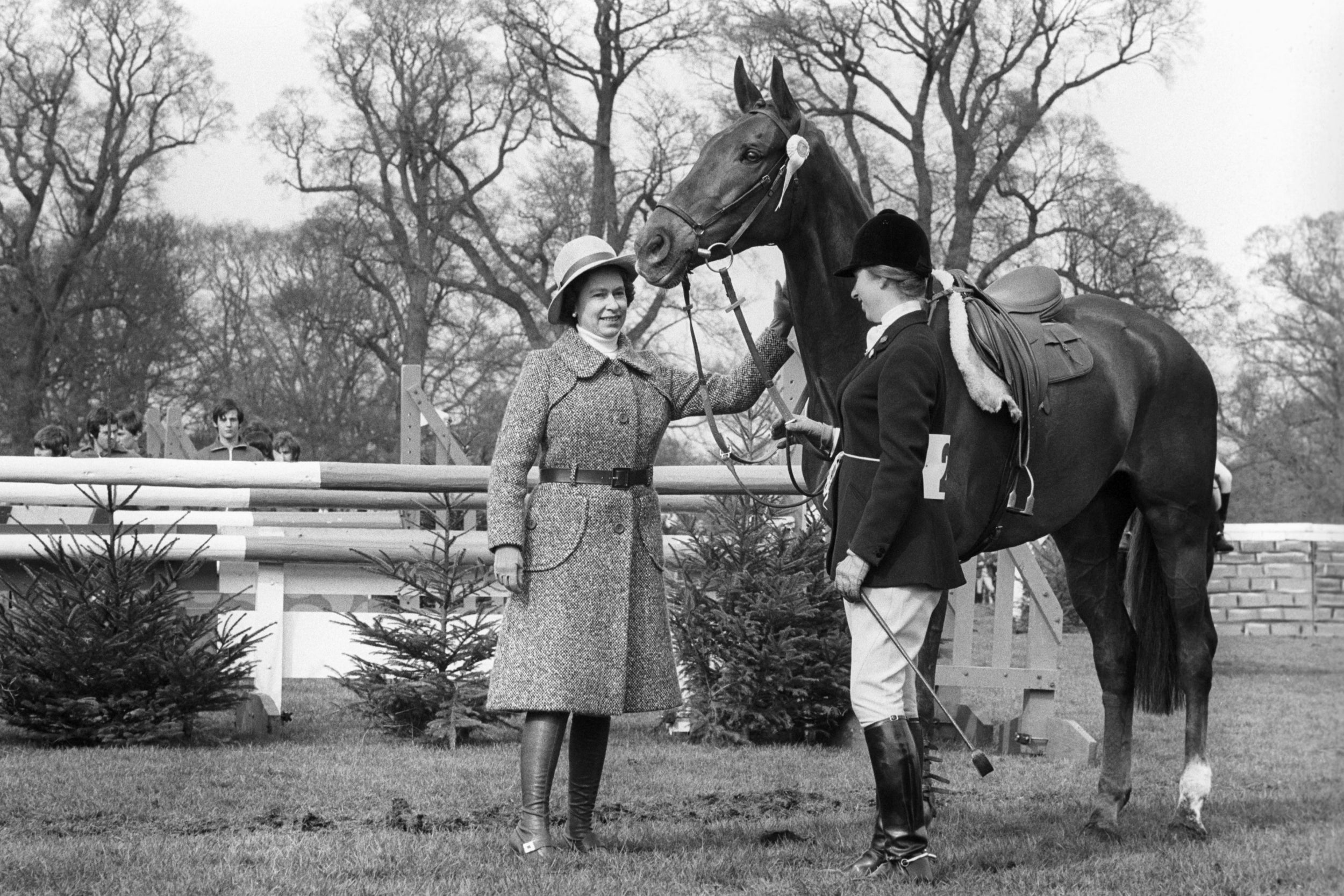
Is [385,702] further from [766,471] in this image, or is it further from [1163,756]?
[1163,756]

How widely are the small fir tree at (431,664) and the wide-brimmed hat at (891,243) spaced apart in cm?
383

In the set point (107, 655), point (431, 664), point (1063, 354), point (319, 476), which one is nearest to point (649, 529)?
point (1063, 354)

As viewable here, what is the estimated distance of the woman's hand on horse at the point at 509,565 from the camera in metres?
4.49

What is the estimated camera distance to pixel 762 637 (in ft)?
24.9

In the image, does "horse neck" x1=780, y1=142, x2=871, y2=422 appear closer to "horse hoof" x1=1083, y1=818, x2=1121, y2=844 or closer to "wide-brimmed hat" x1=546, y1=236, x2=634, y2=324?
"wide-brimmed hat" x1=546, y1=236, x2=634, y2=324

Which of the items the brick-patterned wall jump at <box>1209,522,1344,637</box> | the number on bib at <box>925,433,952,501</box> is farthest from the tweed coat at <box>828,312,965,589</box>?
the brick-patterned wall jump at <box>1209,522,1344,637</box>

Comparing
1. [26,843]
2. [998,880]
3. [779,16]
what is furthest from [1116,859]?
[779,16]

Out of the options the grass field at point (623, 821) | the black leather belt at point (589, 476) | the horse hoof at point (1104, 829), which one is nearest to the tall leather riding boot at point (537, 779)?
the grass field at point (623, 821)

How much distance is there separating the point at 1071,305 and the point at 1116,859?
7.29 feet

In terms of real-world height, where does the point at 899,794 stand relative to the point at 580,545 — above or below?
below

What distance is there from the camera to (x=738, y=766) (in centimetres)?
688

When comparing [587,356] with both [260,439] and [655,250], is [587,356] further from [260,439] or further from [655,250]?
[260,439]

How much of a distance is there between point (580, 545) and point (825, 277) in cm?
129

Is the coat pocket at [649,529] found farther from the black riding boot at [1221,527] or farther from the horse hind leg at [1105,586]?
the black riding boot at [1221,527]
